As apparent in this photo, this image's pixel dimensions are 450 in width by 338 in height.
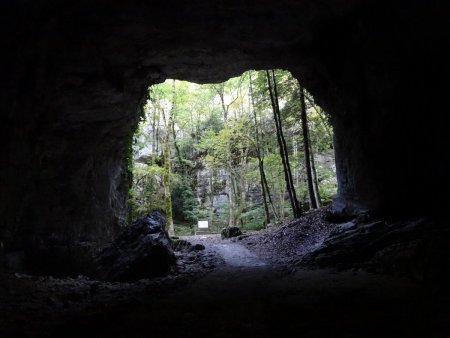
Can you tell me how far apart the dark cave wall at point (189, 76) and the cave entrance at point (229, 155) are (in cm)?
635

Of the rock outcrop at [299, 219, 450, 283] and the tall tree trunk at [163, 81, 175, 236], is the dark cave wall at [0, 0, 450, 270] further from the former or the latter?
the tall tree trunk at [163, 81, 175, 236]

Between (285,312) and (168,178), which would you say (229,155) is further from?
(285,312)

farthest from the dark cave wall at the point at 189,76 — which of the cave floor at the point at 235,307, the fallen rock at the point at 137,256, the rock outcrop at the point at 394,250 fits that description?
the cave floor at the point at 235,307

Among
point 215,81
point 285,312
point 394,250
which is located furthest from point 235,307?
point 215,81

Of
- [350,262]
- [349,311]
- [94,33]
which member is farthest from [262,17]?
[349,311]

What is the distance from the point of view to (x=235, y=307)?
4949mm

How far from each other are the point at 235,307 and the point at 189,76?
9.00 m

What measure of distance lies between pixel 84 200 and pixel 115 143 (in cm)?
231

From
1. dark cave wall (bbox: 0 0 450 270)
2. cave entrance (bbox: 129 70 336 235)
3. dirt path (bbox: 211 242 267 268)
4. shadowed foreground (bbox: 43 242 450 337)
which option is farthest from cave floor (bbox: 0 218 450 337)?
cave entrance (bbox: 129 70 336 235)

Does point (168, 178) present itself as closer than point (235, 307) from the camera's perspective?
No

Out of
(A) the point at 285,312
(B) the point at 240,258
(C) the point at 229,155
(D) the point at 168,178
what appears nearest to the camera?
(A) the point at 285,312

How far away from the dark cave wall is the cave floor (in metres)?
2.97

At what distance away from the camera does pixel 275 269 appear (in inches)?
334

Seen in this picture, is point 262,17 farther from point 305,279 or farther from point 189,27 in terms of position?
point 305,279
